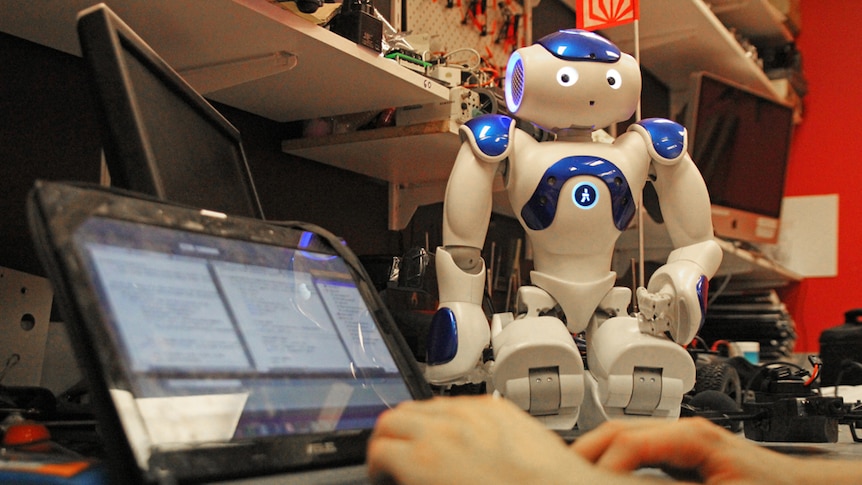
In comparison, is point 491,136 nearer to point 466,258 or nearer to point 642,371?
point 466,258

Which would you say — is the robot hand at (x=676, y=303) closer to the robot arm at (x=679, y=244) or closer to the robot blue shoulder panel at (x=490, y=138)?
the robot arm at (x=679, y=244)

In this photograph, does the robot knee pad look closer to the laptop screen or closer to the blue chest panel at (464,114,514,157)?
the blue chest panel at (464,114,514,157)

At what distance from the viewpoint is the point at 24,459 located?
511 millimetres

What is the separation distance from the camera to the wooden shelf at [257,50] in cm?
105

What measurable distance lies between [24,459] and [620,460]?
356mm

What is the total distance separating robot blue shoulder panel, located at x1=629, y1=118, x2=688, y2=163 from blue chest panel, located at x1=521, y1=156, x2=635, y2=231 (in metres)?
0.08

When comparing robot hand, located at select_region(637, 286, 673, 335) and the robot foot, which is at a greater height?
robot hand, located at select_region(637, 286, 673, 335)

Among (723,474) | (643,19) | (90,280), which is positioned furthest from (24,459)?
(643,19)

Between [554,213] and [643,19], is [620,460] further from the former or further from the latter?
[643,19]

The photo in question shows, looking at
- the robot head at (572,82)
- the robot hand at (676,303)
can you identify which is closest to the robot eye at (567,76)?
the robot head at (572,82)

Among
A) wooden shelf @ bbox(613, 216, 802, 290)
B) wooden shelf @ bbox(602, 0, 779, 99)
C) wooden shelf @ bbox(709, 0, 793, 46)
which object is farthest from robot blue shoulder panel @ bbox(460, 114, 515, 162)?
wooden shelf @ bbox(709, 0, 793, 46)

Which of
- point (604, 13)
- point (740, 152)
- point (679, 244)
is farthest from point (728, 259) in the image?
point (679, 244)

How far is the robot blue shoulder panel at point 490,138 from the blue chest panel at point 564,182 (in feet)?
0.23

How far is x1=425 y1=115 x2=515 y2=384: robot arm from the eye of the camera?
3.58 ft
